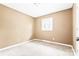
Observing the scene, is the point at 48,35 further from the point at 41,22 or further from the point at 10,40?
the point at 10,40

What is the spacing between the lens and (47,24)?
160 inches

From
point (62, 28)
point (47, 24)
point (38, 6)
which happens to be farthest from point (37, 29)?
point (38, 6)

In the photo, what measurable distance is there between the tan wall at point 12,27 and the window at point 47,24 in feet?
2.85

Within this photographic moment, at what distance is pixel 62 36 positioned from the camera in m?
3.43

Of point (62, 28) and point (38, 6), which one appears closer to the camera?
point (38, 6)

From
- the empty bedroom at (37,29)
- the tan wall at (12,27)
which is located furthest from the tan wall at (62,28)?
the tan wall at (12,27)

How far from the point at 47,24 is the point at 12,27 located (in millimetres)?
1868

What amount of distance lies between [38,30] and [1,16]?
237cm

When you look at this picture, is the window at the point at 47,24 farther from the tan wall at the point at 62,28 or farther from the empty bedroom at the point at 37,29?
the tan wall at the point at 62,28

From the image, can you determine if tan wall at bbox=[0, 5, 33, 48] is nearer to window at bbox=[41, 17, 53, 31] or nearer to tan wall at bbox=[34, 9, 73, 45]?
window at bbox=[41, 17, 53, 31]

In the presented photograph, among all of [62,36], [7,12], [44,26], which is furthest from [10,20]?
[62,36]

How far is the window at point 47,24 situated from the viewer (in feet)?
12.8

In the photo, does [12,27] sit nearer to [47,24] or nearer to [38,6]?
[38,6]

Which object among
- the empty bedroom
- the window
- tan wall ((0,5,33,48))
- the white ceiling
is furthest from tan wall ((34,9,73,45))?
tan wall ((0,5,33,48))
